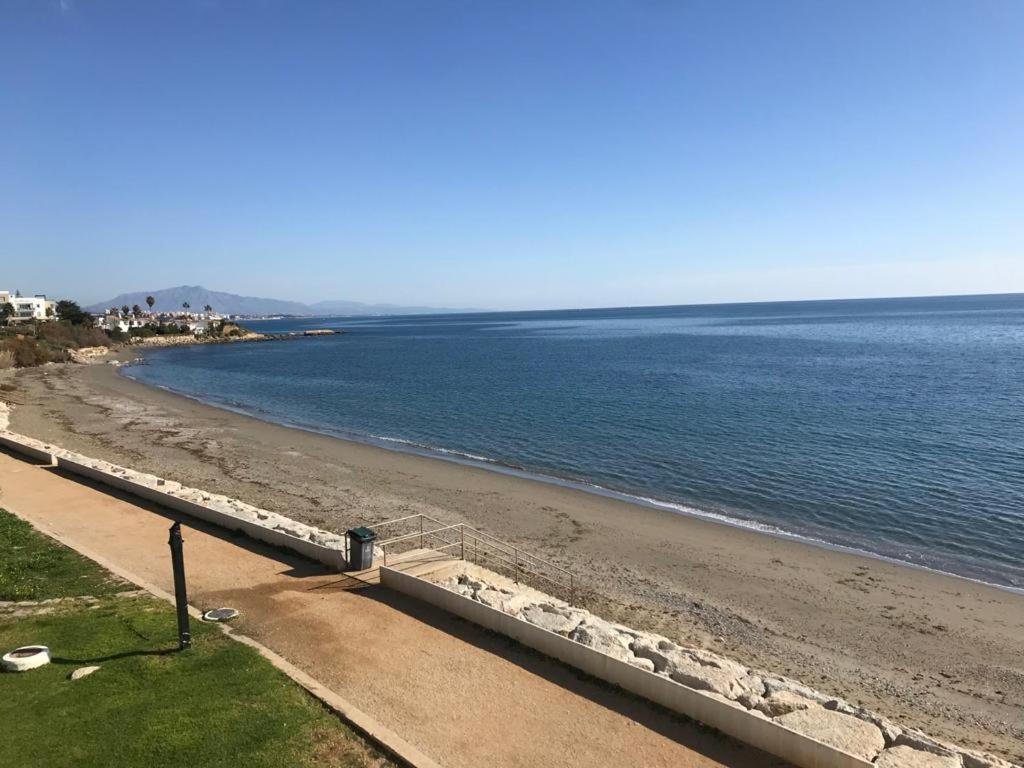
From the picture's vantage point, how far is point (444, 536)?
853 inches

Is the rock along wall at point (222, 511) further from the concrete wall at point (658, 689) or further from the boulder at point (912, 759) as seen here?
the boulder at point (912, 759)

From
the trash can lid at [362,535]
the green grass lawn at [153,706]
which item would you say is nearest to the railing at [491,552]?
the trash can lid at [362,535]

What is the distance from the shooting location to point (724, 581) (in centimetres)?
1878

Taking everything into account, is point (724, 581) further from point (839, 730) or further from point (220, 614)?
point (220, 614)

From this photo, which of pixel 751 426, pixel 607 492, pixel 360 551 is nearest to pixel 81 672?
pixel 360 551

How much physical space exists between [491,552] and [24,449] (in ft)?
68.1

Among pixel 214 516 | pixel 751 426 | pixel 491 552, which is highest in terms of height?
pixel 214 516

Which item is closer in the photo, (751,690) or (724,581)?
(751,690)

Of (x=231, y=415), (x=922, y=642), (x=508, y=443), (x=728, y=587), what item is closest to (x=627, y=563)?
(x=728, y=587)

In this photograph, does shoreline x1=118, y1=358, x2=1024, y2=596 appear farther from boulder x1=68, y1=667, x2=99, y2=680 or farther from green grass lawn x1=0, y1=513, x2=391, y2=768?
boulder x1=68, y1=667, x2=99, y2=680

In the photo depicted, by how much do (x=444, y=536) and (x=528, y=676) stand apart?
11.6 metres

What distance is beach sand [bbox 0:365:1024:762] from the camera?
535 inches

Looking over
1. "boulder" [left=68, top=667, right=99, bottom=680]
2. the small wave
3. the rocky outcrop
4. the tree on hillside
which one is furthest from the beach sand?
the tree on hillside

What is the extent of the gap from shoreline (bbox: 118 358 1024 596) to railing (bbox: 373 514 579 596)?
7664mm
